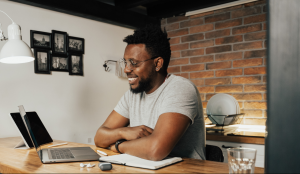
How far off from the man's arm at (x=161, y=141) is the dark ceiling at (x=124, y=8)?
70.3 inches

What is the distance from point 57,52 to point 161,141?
177 centimetres

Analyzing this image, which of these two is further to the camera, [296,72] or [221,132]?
[221,132]

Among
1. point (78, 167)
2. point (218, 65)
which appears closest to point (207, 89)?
point (218, 65)

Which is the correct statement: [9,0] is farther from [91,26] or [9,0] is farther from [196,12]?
[196,12]

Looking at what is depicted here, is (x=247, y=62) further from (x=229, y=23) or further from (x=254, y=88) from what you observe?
(x=229, y=23)

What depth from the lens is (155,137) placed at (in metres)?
1.17

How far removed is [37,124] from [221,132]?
5.20 ft

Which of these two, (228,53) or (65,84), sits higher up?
(228,53)

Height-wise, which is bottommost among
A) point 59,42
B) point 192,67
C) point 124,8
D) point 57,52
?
point 192,67

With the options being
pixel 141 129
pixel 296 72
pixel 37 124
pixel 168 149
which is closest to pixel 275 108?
pixel 296 72

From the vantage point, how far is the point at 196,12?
297cm

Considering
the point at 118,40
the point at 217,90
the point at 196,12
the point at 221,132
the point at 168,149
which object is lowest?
the point at 221,132

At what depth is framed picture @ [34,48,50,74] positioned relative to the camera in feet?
7.64

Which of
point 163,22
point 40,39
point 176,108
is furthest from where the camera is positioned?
point 163,22
